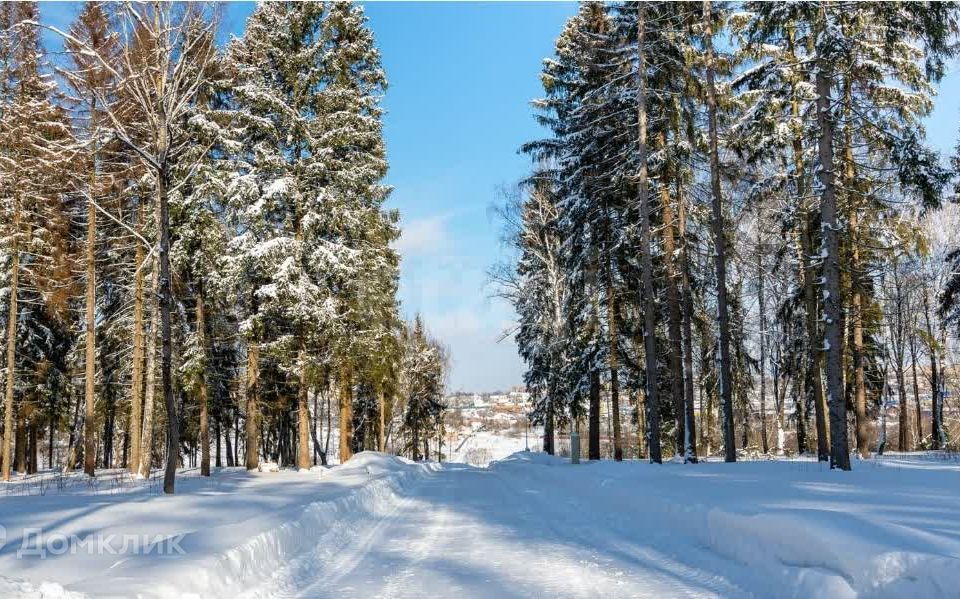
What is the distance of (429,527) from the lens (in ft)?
32.6

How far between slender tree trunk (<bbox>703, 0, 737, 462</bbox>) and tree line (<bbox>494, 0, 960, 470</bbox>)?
6cm

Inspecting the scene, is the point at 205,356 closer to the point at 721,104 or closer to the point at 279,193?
the point at 279,193

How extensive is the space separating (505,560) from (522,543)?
3.60 ft

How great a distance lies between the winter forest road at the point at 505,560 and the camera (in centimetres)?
593

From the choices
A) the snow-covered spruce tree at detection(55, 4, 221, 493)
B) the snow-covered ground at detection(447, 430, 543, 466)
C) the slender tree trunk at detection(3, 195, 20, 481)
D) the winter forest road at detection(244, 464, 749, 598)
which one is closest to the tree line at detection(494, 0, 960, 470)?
the winter forest road at detection(244, 464, 749, 598)

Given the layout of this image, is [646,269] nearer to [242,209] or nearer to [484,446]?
[242,209]

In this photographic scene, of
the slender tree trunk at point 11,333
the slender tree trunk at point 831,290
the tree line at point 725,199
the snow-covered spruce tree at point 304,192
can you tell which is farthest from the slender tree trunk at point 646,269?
the slender tree trunk at point 11,333

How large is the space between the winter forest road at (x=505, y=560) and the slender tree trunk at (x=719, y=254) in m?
6.78

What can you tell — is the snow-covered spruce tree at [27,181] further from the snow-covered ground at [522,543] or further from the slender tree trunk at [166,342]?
the snow-covered ground at [522,543]

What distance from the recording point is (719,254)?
676 inches

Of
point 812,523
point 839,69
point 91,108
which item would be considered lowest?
point 812,523

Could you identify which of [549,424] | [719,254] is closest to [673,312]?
[719,254]

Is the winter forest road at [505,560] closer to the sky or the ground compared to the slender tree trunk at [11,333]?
closer to the ground

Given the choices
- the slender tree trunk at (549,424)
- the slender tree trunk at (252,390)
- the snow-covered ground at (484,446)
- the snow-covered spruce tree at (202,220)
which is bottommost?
the snow-covered ground at (484,446)
